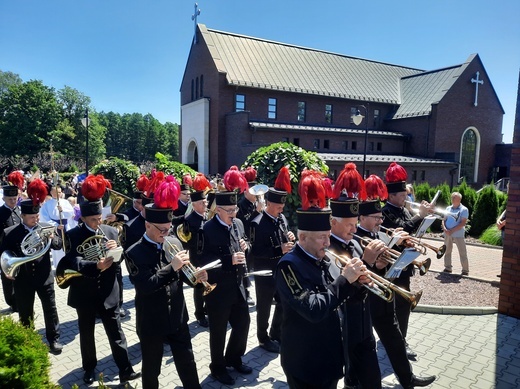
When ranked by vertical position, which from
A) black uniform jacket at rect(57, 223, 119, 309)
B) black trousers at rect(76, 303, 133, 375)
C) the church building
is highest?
the church building

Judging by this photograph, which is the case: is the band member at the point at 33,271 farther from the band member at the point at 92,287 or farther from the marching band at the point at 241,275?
the band member at the point at 92,287

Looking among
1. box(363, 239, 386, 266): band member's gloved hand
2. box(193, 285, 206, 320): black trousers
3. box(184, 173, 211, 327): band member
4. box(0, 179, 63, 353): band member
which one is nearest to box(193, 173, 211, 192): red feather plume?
box(184, 173, 211, 327): band member

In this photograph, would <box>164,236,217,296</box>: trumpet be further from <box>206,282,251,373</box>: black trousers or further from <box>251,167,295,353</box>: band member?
<box>251,167,295,353</box>: band member

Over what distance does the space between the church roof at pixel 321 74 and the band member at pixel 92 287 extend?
29567mm

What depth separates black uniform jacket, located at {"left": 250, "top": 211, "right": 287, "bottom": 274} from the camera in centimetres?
616

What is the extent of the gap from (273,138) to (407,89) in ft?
69.6

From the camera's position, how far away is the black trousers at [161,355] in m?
4.30

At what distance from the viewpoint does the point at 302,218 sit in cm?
347

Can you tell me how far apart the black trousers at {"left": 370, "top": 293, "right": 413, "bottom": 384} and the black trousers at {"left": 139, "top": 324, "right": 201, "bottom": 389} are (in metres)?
2.25

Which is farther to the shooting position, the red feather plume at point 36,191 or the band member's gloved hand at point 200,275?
the red feather plume at point 36,191

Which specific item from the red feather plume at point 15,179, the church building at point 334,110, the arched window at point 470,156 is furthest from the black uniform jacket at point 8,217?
the arched window at point 470,156

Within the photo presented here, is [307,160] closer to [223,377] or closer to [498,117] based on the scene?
[223,377]

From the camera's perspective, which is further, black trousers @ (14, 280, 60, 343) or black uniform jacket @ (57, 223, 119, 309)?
black trousers @ (14, 280, 60, 343)

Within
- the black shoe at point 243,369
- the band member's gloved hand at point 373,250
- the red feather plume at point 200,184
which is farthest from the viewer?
the red feather plume at point 200,184
